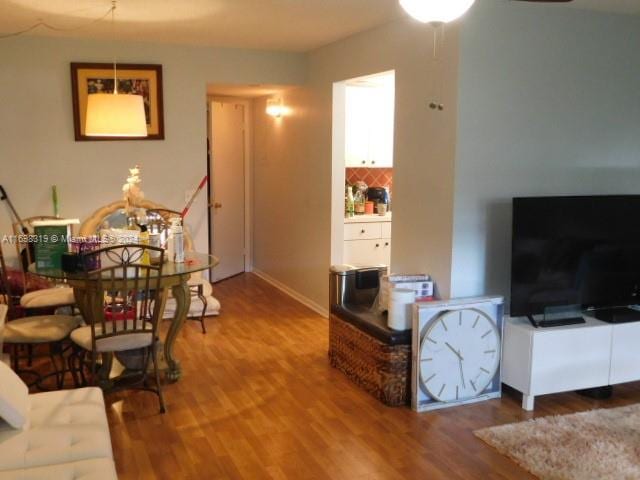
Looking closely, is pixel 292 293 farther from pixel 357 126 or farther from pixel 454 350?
pixel 454 350

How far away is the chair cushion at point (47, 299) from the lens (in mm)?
4254

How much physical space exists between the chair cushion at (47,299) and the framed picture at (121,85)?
1625 mm

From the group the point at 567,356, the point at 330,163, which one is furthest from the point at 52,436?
the point at 330,163

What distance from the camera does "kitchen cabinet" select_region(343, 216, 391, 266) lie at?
221 inches

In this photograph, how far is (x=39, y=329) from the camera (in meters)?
3.72

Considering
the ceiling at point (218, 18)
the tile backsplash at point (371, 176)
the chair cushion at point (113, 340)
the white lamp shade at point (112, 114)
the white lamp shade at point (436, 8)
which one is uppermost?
the ceiling at point (218, 18)

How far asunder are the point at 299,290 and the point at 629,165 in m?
3.31

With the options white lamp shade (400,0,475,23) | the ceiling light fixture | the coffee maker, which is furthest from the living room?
white lamp shade (400,0,475,23)

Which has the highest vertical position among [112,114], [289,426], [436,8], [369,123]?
[436,8]

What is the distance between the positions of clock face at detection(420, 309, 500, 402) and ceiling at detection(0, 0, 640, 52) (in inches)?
80.3

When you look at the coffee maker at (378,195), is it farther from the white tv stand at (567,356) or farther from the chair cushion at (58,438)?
the chair cushion at (58,438)

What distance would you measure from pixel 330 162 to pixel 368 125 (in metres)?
0.60

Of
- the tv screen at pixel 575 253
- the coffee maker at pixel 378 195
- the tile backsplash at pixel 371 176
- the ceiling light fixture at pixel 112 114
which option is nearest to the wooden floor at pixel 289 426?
the tv screen at pixel 575 253

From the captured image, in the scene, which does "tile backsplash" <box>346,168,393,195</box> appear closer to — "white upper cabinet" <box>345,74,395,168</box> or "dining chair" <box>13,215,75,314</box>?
"white upper cabinet" <box>345,74,395,168</box>
